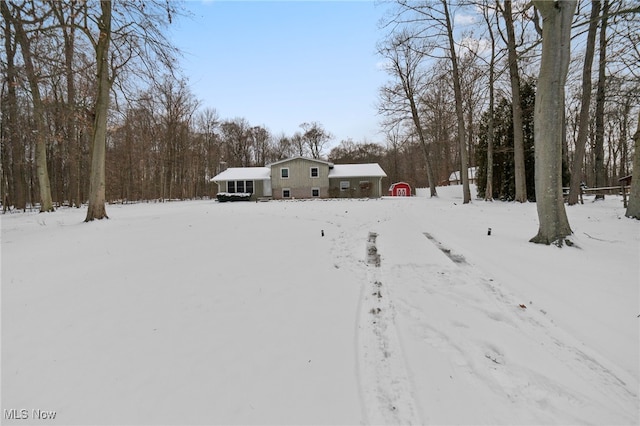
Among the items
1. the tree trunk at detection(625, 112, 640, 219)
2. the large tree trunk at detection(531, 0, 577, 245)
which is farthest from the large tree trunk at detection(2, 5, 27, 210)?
the tree trunk at detection(625, 112, 640, 219)

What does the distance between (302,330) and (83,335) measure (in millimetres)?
2280

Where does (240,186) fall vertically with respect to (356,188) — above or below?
above

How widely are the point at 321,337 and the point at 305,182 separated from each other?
92.5ft

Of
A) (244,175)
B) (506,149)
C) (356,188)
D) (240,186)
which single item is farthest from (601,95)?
(240,186)

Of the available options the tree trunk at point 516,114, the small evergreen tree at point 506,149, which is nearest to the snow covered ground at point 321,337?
the tree trunk at point 516,114

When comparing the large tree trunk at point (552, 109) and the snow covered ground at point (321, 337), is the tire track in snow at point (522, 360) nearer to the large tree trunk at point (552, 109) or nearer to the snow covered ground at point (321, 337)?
the snow covered ground at point (321, 337)

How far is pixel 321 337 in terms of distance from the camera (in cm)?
291

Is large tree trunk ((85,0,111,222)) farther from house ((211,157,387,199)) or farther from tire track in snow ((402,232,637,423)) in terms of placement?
house ((211,157,387,199))

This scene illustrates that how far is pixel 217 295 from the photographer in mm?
3857

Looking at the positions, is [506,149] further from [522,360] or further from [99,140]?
[99,140]

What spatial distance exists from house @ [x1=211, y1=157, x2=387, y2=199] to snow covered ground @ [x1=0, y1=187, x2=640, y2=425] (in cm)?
2499

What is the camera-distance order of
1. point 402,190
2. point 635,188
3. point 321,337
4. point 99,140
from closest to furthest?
point 321,337 < point 635,188 < point 99,140 < point 402,190

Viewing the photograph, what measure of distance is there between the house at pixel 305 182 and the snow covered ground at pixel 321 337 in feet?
82.0

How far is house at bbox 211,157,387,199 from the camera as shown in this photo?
30.6m
